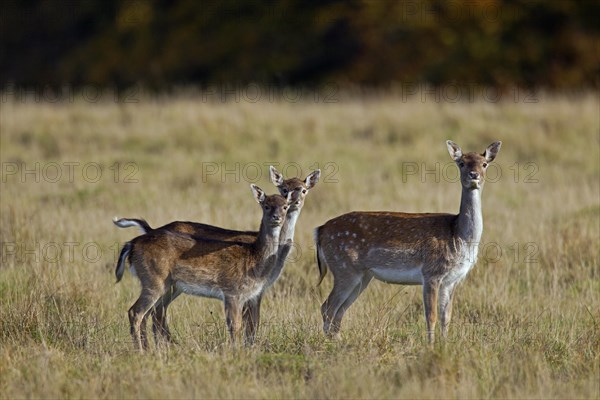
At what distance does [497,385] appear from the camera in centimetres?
700

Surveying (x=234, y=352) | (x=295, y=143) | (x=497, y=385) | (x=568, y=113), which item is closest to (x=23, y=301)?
(x=234, y=352)

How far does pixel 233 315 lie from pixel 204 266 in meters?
0.46

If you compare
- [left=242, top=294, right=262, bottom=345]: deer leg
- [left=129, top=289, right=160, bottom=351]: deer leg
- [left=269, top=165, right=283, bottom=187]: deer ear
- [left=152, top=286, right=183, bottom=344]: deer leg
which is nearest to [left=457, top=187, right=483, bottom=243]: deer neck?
[left=269, top=165, right=283, bottom=187]: deer ear

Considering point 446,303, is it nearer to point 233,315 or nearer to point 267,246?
point 267,246

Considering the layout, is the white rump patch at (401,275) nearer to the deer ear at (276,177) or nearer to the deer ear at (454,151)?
the deer ear at (454,151)

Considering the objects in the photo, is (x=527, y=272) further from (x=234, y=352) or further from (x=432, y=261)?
(x=234, y=352)

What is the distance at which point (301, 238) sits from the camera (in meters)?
11.3

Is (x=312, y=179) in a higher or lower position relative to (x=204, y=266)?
higher

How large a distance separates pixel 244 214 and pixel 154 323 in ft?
14.0

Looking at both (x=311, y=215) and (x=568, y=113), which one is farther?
(x=568, y=113)

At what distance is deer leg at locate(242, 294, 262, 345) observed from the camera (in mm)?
8297

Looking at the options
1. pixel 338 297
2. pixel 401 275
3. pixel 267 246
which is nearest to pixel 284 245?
pixel 267 246

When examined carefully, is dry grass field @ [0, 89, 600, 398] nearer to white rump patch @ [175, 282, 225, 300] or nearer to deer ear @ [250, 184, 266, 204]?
white rump patch @ [175, 282, 225, 300]

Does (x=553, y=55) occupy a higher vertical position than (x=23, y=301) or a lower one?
higher
